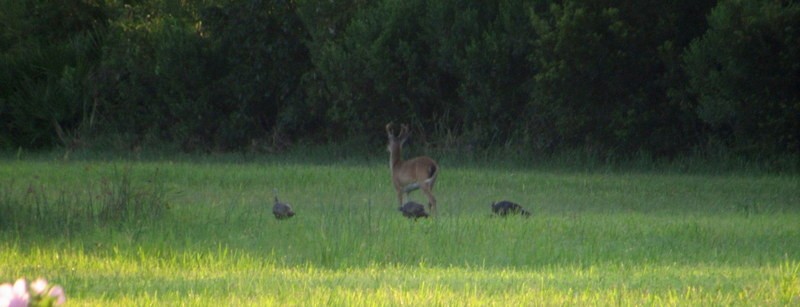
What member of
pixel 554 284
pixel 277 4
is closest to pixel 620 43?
pixel 277 4

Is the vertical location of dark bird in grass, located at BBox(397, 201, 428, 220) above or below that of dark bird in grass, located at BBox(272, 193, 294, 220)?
above

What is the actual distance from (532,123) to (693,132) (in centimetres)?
297

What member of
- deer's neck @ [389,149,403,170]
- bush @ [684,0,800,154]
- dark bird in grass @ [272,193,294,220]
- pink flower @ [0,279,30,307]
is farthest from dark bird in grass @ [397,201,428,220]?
pink flower @ [0,279,30,307]

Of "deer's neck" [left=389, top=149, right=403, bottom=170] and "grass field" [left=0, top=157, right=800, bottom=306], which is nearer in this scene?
"grass field" [left=0, top=157, right=800, bottom=306]

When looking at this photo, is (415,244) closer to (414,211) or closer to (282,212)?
(414,211)

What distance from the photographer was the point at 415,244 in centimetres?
1142

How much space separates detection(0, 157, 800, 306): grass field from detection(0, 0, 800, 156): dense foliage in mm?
2559

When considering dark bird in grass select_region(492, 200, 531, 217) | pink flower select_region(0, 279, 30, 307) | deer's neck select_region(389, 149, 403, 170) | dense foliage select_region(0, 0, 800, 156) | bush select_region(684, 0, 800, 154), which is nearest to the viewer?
pink flower select_region(0, 279, 30, 307)

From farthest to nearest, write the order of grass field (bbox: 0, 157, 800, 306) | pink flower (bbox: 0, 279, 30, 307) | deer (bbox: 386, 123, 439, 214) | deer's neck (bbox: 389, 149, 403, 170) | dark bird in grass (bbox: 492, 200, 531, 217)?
1. deer's neck (bbox: 389, 149, 403, 170)
2. deer (bbox: 386, 123, 439, 214)
3. dark bird in grass (bbox: 492, 200, 531, 217)
4. grass field (bbox: 0, 157, 800, 306)
5. pink flower (bbox: 0, 279, 30, 307)

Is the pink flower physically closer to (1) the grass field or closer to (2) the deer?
(1) the grass field

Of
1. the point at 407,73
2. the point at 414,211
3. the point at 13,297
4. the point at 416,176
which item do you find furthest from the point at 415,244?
the point at 407,73

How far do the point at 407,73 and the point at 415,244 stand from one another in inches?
531

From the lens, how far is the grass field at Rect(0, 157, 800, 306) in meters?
8.26

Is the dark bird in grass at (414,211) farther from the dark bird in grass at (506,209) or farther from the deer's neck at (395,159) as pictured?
the deer's neck at (395,159)
